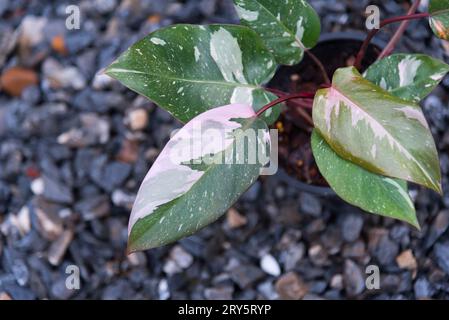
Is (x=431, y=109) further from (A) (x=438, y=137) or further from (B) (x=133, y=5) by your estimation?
(B) (x=133, y=5)

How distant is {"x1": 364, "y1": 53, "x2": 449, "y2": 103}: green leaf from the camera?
0.74 metres

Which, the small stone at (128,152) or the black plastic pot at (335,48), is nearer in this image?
the black plastic pot at (335,48)

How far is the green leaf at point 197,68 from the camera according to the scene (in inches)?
27.7

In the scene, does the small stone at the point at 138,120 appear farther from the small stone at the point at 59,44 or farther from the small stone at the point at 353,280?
the small stone at the point at 353,280

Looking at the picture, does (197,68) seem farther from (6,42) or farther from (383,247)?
(6,42)

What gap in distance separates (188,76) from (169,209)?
0.20m

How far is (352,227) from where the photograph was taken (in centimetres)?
105

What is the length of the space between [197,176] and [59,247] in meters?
0.54

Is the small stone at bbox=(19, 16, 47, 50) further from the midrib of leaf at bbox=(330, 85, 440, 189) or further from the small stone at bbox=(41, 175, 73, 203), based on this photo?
the midrib of leaf at bbox=(330, 85, 440, 189)

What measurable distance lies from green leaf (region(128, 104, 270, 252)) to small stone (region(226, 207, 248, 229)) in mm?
400

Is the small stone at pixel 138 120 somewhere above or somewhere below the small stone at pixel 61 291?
above

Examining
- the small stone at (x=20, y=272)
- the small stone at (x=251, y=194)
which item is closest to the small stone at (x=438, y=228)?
the small stone at (x=251, y=194)

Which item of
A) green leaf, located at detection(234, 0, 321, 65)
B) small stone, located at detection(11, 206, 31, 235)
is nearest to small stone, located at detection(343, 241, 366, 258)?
green leaf, located at detection(234, 0, 321, 65)

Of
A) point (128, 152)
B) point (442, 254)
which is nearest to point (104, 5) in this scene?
point (128, 152)
